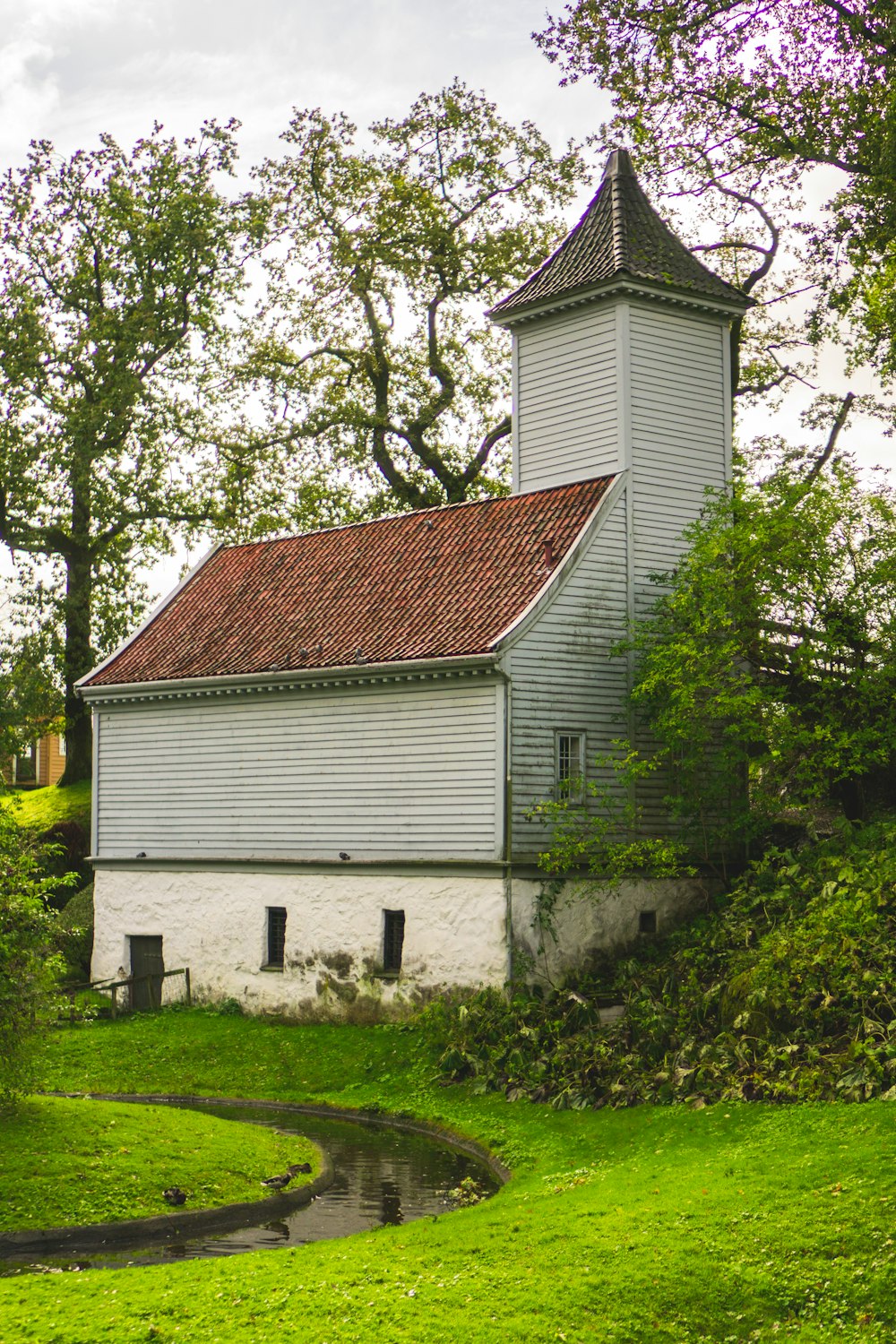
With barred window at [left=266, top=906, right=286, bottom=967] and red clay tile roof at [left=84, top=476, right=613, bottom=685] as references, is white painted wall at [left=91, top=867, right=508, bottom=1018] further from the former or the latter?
red clay tile roof at [left=84, top=476, right=613, bottom=685]


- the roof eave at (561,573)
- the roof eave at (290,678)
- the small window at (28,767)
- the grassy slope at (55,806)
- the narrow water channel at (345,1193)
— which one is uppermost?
the roof eave at (561,573)

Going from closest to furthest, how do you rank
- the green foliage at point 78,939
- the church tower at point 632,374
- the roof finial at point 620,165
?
the church tower at point 632,374 < the roof finial at point 620,165 < the green foliage at point 78,939

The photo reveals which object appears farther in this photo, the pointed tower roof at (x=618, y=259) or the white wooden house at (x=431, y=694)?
the pointed tower roof at (x=618, y=259)

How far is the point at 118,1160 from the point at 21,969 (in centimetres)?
248

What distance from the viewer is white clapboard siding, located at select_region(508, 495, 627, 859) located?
24.9 metres

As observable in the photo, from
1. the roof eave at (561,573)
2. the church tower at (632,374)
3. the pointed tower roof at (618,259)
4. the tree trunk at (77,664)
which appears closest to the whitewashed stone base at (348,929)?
the roof eave at (561,573)

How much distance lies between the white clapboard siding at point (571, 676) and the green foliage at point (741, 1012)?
297 cm

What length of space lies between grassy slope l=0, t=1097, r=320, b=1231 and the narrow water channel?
60 centimetres

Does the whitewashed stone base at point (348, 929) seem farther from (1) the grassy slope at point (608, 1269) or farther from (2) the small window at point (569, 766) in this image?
(1) the grassy slope at point (608, 1269)

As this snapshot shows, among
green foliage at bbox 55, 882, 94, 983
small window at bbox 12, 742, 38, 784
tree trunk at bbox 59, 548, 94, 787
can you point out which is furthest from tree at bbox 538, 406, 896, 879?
small window at bbox 12, 742, 38, 784

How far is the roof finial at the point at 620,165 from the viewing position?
31109mm

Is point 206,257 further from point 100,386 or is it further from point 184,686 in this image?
point 184,686

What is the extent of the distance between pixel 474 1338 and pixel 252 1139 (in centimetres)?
829

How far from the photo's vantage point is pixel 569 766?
1019 inches
